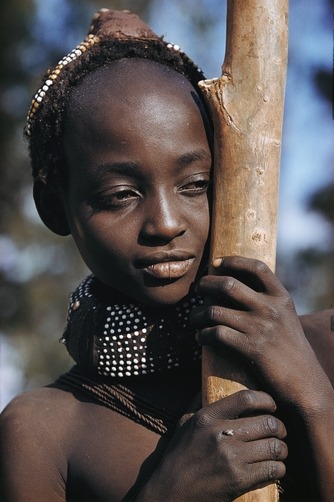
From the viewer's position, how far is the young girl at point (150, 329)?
2.06 meters

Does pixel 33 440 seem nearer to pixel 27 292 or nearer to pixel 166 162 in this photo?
pixel 166 162

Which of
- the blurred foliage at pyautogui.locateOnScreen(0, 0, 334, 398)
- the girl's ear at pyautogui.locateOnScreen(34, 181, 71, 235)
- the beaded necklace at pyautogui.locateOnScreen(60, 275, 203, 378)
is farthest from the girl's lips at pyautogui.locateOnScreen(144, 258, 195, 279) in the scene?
the blurred foliage at pyautogui.locateOnScreen(0, 0, 334, 398)

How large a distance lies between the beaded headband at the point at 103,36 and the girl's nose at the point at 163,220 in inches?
21.2

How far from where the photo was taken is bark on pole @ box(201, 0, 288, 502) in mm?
2129

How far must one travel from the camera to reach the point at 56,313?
9734mm

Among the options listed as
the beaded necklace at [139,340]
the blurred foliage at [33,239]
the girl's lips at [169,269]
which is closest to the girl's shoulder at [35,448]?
the beaded necklace at [139,340]

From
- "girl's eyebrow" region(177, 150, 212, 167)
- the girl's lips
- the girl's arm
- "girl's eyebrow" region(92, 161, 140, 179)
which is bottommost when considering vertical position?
the girl's arm

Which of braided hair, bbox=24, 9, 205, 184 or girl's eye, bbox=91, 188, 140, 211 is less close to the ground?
braided hair, bbox=24, 9, 205, 184

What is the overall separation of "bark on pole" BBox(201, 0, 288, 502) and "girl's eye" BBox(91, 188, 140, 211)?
0.23 metres

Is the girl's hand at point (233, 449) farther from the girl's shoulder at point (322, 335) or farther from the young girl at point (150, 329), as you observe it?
the girl's shoulder at point (322, 335)

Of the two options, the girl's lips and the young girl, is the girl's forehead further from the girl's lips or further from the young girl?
the girl's lips

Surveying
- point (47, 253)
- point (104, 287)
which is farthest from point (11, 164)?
point (104, 287)

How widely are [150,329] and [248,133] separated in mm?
571

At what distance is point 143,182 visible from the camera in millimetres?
2275
